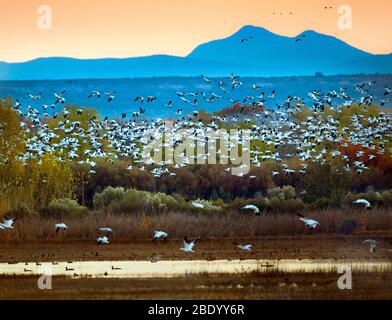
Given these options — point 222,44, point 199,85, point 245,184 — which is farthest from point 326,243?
point 199,85

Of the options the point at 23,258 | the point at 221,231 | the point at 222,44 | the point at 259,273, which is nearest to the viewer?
the point at 259,273

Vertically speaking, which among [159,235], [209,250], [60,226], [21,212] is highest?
[60,226]

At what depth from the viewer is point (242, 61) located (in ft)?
286

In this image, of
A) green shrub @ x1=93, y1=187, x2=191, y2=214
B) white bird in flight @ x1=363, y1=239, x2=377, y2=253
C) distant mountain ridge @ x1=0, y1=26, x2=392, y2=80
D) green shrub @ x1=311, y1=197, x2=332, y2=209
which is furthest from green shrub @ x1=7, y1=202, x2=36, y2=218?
distant mountain ridge @ x1=0, y1=26, x2=392, y2=80

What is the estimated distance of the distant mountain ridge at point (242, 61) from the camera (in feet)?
246

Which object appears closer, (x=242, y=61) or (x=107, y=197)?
(x=107, y=197)

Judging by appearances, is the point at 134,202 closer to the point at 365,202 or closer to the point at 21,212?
the point at 21,212

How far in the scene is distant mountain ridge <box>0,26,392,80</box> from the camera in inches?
2950

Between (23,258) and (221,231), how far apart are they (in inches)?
345

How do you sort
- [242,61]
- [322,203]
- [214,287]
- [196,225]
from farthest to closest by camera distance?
[242,61]
[322,203]
[196,225]
[214,287]

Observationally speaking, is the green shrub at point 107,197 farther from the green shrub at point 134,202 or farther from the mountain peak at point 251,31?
the mountain peak at point 251,31

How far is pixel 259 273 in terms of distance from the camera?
29.6 m

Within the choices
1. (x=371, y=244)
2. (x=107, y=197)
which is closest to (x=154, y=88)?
(x=107, y=197)

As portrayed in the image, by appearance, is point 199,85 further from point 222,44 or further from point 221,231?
point 221,231
